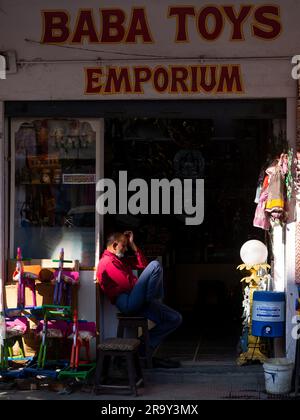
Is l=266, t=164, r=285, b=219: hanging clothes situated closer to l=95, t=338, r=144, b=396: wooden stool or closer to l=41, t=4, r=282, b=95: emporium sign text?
l=41, t=4, r=282, b=95: emporium sign text

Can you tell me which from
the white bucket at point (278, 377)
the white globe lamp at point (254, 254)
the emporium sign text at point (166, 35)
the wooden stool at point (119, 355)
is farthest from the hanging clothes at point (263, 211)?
the wooden stool at point (119, 355)

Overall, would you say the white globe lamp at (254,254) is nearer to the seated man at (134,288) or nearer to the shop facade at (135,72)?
the shop facade at (135,72)

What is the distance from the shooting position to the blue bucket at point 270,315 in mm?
8539

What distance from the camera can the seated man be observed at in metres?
8.63

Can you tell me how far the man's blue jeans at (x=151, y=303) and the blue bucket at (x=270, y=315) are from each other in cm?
91

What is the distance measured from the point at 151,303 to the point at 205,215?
4.10 meters

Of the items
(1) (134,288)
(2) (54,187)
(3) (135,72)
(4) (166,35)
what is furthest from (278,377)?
(4) (166,35)

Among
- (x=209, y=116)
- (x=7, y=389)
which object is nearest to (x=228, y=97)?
(x=209, y=116)

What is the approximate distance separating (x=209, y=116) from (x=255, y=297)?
2043 millimetres

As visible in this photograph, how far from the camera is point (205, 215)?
41.9ft

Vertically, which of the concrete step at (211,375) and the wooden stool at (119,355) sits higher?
the wooden stool at (119,355)

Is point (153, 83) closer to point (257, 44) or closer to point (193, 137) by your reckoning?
point (257, 44)

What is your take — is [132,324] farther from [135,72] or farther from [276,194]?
[135,72]

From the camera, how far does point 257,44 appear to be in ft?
28.7
